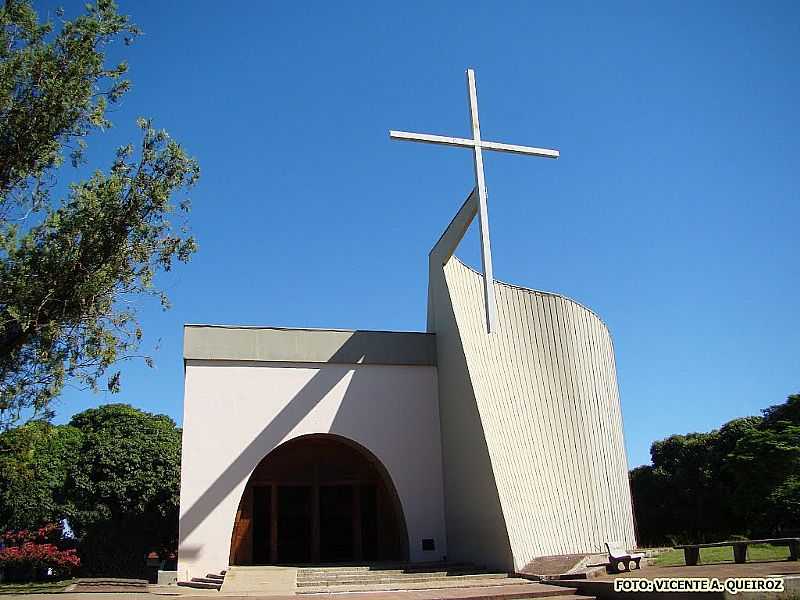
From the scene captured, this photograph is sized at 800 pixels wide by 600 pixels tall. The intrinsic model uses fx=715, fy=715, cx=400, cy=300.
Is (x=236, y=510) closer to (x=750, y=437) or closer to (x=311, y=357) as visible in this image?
(x=311, y=357)

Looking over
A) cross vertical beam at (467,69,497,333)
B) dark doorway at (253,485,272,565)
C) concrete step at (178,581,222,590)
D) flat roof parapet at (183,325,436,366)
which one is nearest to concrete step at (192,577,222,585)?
concrete step at (178,581,222,590)

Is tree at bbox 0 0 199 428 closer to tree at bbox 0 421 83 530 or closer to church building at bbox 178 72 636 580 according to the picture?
church building at bbox 178 72 636 580

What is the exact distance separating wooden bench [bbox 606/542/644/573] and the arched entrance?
5.21m

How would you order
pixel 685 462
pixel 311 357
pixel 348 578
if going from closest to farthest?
pixel 348 578 < pixel 311 357 < pixel 685 462

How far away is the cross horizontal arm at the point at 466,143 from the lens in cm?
1217

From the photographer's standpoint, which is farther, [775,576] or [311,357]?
[311,357]

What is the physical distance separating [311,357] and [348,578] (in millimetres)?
4638

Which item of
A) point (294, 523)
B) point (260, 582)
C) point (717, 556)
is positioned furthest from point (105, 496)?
point (717, 556)

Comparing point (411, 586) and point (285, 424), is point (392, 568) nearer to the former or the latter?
point (411, 586)

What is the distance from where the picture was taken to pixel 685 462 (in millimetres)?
24297

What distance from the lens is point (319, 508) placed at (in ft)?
49.2

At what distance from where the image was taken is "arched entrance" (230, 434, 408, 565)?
570 inches

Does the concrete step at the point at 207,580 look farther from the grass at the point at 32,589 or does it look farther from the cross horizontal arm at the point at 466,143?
the cross horizontal arm at the point at 466,143

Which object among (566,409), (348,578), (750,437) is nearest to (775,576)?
(566,409)
